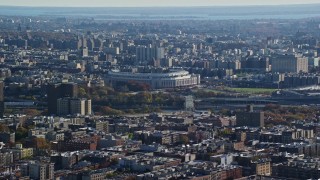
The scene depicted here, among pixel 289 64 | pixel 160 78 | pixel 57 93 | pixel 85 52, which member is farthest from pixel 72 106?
pixel 85 52

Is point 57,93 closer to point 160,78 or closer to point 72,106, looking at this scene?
point 72,106

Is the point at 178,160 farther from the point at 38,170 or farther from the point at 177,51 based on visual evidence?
the point at 177,51

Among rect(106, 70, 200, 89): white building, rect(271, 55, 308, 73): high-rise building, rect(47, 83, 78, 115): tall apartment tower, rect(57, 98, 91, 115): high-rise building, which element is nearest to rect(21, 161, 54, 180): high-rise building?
rect(57, 98, 91, 115): high-rise building

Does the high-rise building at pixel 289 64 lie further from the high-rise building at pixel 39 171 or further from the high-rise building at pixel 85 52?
the high-rise building at pixel 39 171

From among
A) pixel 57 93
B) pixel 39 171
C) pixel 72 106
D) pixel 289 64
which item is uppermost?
pixel 39 171

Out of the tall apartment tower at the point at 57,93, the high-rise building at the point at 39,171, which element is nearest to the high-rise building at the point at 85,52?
the tall apartment tower at the point at 57,93

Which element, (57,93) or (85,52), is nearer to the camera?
(57,93)

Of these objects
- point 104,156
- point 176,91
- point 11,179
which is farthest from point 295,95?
point 11,179
